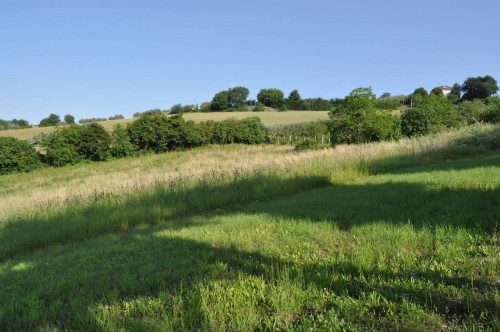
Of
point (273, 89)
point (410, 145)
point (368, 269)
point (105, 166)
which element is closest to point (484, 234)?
point (368, 269)

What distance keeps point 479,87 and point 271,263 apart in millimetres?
110044

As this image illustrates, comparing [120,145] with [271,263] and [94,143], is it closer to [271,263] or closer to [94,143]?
[94,143]

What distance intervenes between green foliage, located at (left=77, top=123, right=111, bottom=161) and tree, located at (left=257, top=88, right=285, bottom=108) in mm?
76478

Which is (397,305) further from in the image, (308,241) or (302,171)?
(302,171)

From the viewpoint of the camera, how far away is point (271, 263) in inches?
152

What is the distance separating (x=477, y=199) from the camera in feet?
18.8

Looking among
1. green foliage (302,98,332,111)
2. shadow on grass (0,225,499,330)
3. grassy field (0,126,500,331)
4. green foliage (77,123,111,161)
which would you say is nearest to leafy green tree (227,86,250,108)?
green foliage (302,98,332,111)

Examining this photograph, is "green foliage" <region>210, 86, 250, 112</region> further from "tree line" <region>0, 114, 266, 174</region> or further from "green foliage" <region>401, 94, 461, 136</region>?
"green foliage" <region>401, 94, 461, 136</region>

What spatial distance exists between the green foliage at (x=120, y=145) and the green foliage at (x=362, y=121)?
24.2m

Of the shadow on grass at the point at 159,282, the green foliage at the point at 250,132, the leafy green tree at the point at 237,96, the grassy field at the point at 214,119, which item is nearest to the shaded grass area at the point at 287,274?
the shadow on grass at the point at 159,282

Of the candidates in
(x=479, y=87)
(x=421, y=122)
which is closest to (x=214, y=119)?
(x=421, y=122)

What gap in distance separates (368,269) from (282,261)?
114cm

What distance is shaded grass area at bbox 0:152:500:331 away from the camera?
A: 2.67m

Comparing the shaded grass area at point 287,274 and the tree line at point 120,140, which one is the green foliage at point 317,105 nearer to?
the tree line at point 120,140
